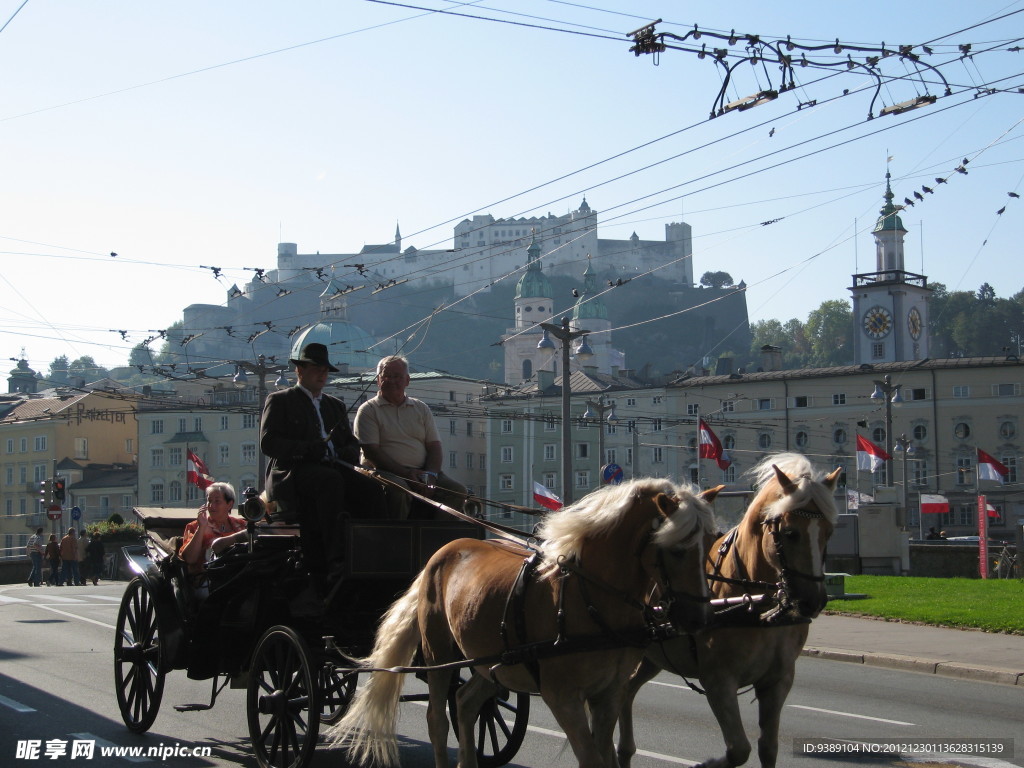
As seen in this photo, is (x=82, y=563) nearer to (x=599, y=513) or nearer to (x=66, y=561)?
(x=66, y=561)

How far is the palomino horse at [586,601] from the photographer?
6172 mm

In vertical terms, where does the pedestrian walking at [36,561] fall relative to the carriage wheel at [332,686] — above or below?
below

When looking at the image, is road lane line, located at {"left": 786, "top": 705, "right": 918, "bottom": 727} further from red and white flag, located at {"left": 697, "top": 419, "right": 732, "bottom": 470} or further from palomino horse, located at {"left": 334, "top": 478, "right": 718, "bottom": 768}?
red and white flag, located at {"left": 697, "top": 419, "right": 732, "bottom": 470}

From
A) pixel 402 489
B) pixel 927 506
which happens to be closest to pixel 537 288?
pixel 927 506

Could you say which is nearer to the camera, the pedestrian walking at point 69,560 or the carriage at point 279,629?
the carriage at point 279,629

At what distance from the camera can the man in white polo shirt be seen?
355 inches

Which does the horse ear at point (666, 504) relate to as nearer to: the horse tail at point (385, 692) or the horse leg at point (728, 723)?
the horse leg at point (728, 723)

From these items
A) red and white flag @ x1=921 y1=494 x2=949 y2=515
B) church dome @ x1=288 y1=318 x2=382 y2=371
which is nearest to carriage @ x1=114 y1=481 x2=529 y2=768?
red and white flag @ x1=921 y1=494 x2=949 y2=515

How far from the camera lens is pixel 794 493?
7371mm

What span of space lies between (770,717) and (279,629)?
3.07m

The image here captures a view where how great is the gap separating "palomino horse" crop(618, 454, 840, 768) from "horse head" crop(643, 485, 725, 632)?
109 centimetres

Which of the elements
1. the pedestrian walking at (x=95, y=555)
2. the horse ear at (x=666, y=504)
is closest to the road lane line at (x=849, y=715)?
the horse ear at (x=666, y=504)

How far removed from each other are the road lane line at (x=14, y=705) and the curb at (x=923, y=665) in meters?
9.39

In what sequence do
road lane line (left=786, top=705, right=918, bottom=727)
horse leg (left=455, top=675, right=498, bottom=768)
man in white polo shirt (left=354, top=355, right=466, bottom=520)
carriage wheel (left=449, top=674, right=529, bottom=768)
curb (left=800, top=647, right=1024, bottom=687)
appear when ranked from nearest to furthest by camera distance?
horse leg (left=455, top=675, right=498, bottom=768), carriage wheel (left=449, top=674, right=529, bottom=768), man in white polo shirt (left=354, top=355, right=466, bottom=520), road lane line (left=786, top=705, right=918, bottom=727), curb (left=800, top=647, right=1024, bottom=687)
